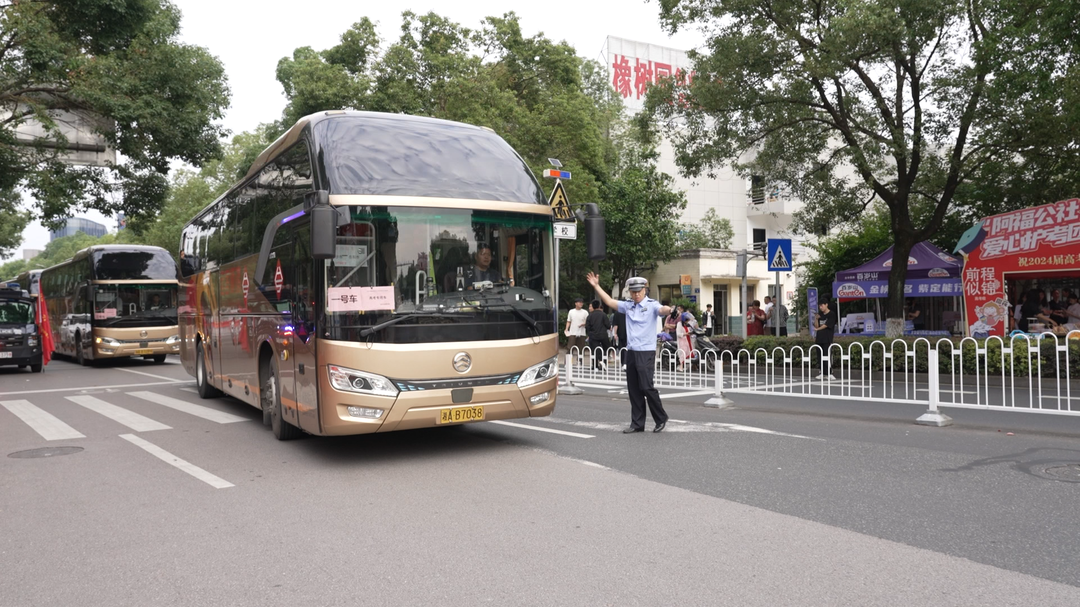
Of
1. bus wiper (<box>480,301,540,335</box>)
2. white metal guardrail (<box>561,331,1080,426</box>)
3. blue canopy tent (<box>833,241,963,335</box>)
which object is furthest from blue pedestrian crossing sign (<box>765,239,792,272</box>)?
bus wiper (<box>480,301,540,335</box>)

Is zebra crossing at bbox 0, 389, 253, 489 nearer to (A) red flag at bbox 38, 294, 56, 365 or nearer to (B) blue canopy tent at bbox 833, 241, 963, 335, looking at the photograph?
(A) red flag at bbox 38, 294, 56, 365

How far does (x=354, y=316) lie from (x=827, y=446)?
4896mm

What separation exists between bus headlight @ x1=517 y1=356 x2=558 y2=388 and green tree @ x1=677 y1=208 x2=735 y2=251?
42648 mm

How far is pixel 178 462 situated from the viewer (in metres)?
8.04

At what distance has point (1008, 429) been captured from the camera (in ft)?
30.1

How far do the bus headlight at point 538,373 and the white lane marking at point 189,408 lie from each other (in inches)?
200

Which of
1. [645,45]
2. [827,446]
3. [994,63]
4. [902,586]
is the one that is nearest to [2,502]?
[902,586]

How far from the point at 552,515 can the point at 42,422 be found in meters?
8.99

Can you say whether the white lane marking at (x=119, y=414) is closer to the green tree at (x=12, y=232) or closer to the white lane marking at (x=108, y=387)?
the white lane marking at (x=108, y=387)

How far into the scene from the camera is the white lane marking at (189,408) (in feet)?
37.0

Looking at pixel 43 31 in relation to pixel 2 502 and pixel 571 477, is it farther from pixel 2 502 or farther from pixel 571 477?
pixel 571 477

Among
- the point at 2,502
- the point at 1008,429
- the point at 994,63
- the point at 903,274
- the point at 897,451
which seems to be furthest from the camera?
the point at 903,274

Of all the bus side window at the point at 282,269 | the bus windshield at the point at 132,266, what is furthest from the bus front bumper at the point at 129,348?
the bus side window at the point at 282,269

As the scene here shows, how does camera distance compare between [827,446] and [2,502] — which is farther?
[827,446]
